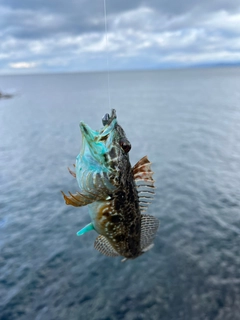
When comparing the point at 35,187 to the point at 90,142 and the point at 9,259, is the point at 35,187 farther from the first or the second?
the point at 90,142

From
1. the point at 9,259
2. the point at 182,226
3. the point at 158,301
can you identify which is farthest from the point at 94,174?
the point at 182,226

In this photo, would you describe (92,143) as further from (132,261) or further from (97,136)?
(132,261)

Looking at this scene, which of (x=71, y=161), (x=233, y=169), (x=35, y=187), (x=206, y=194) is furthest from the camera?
(x=71, y=161)

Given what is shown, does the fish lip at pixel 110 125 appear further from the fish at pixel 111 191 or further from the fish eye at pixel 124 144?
the fish eye at pixel 124 144

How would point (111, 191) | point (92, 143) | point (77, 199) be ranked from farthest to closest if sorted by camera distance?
point (111, 191), point (92, 143), point (77, 199)

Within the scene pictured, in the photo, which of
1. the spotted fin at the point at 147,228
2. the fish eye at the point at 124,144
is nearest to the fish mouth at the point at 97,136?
the fish eye at the point at 124,144

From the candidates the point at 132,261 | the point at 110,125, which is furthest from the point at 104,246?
the point at 132,261
